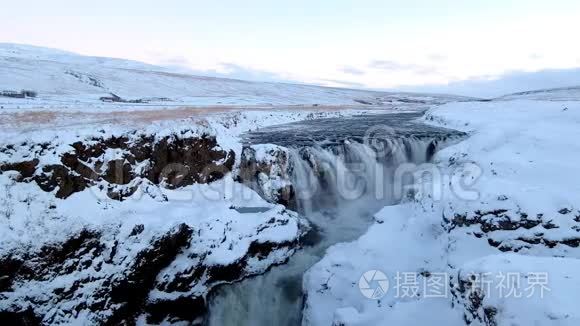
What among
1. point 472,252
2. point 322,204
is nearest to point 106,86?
point 322,204

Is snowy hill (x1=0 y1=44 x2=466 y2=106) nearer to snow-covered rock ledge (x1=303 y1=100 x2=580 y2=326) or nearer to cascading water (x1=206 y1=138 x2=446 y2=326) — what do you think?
cascading water (x1=206 y1=138 x2=446 y2=326)

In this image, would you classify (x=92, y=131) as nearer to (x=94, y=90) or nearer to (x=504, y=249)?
(x=504, y=249)

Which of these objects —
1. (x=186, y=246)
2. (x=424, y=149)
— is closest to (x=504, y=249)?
(x=186, y=246)

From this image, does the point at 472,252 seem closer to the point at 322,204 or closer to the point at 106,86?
the point at 322,204

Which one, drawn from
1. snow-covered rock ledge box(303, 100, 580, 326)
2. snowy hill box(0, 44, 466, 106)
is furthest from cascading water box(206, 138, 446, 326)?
snowy hill box(0, 44, 466, 106)

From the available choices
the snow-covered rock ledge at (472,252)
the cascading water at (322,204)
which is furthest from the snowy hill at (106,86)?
the snow-covered rock ledge at (472,252)

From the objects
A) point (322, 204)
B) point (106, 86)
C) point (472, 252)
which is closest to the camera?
point (472, 252)
